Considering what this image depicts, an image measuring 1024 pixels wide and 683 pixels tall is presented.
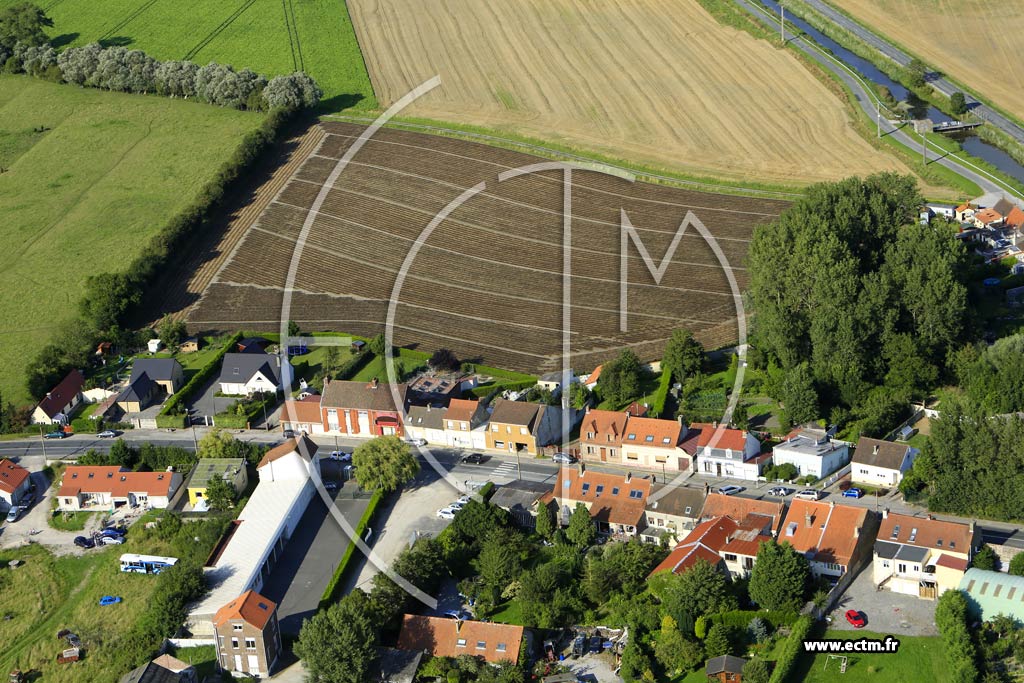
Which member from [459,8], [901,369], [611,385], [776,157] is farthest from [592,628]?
[459,8]

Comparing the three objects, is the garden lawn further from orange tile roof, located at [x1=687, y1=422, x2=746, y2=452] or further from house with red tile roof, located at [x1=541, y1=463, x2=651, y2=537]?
orange tile roof, located at [x1=687, y1=422, x2=746, y2=452]

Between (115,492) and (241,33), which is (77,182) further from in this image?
(115,492)

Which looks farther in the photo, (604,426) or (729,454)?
(604,426)

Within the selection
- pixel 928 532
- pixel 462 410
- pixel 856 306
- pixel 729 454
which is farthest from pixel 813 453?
pixel 462 410

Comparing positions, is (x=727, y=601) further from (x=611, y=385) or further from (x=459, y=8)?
(x=459, y=8)

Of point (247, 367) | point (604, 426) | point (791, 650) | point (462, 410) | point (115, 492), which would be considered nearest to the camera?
point (791, 650)

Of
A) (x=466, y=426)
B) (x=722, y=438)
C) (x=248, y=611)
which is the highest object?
(x=722, y=438)
